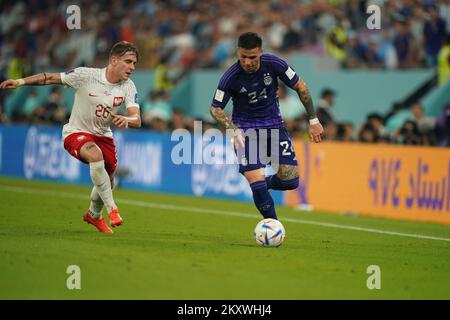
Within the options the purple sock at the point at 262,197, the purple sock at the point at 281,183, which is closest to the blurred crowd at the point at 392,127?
the purple sock at the point at 281,183

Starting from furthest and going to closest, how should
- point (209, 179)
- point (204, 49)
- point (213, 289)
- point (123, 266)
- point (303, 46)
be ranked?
1. point (204, 49)
2. point (303, 46)
3. point (209, 179)
4. point (123, 266)
5. point (213, 289)

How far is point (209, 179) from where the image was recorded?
71.7 ft

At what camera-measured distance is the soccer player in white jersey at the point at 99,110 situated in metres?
12.6

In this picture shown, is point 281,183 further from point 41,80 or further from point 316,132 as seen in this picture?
point 41,80

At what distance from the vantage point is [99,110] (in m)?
13.0

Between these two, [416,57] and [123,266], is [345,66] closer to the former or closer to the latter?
[416,57]

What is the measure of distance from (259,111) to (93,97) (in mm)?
2129

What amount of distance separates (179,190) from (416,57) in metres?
5.98

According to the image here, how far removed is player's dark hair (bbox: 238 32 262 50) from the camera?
11719 millimetres

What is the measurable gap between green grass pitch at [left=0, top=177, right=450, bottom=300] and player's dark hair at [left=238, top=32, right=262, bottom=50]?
2.34m

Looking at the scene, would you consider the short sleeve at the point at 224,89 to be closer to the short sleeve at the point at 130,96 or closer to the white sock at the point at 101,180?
the short sleeve at the point at 130,96

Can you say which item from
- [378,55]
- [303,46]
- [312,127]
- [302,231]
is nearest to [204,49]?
[303,46]

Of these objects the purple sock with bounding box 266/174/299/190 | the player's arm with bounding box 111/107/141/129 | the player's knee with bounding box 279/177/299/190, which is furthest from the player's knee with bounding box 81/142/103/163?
the player's knee with bounding box 279/177/299/190

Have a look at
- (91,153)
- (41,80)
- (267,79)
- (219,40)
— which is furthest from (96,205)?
(219,40)
